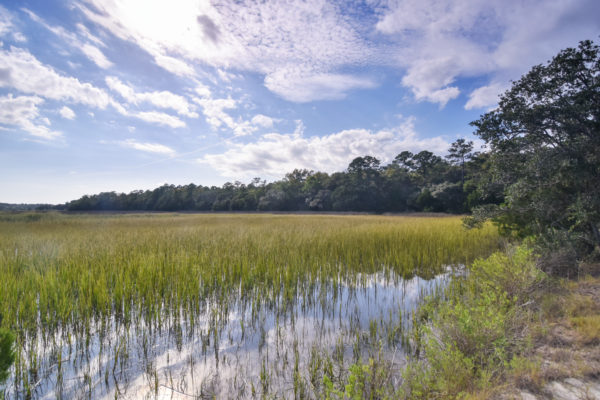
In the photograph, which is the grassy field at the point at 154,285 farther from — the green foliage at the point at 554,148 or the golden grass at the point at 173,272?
the green foliage at the point at 554,148

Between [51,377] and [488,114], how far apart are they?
9467mm

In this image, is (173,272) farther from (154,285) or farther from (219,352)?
(219,352)

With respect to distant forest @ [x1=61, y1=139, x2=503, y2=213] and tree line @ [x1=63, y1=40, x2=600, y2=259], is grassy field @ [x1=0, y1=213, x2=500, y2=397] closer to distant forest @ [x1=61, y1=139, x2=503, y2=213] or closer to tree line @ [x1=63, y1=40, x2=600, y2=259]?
tree line @ [x1=63, y1=40, x2=600, y2=259]

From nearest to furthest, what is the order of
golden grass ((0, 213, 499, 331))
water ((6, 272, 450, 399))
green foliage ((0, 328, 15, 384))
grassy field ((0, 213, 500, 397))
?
green foliage ((0, 328, 15, 384)) → water ((6, 272, 450, 399)) → grassy field ((0, 213, 500, 397)) → golden grass ((0, 213, 499, 331))

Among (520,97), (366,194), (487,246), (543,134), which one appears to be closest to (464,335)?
(543,134)

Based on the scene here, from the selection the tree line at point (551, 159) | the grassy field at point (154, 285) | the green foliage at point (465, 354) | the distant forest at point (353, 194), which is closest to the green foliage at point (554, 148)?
the tree line at point (551, 159)

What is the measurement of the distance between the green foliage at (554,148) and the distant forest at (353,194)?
3456 cm

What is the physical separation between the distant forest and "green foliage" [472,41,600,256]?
3456 cm

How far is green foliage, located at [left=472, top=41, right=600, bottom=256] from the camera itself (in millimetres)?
5164

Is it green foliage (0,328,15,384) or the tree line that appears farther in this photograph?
the tree line

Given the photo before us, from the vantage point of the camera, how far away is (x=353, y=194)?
48.2 meters

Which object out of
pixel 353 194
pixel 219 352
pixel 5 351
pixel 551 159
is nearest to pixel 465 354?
pixel 219 352

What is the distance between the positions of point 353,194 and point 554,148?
1692 inches

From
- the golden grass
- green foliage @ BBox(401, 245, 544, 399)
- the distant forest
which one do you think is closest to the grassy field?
the golden grass
